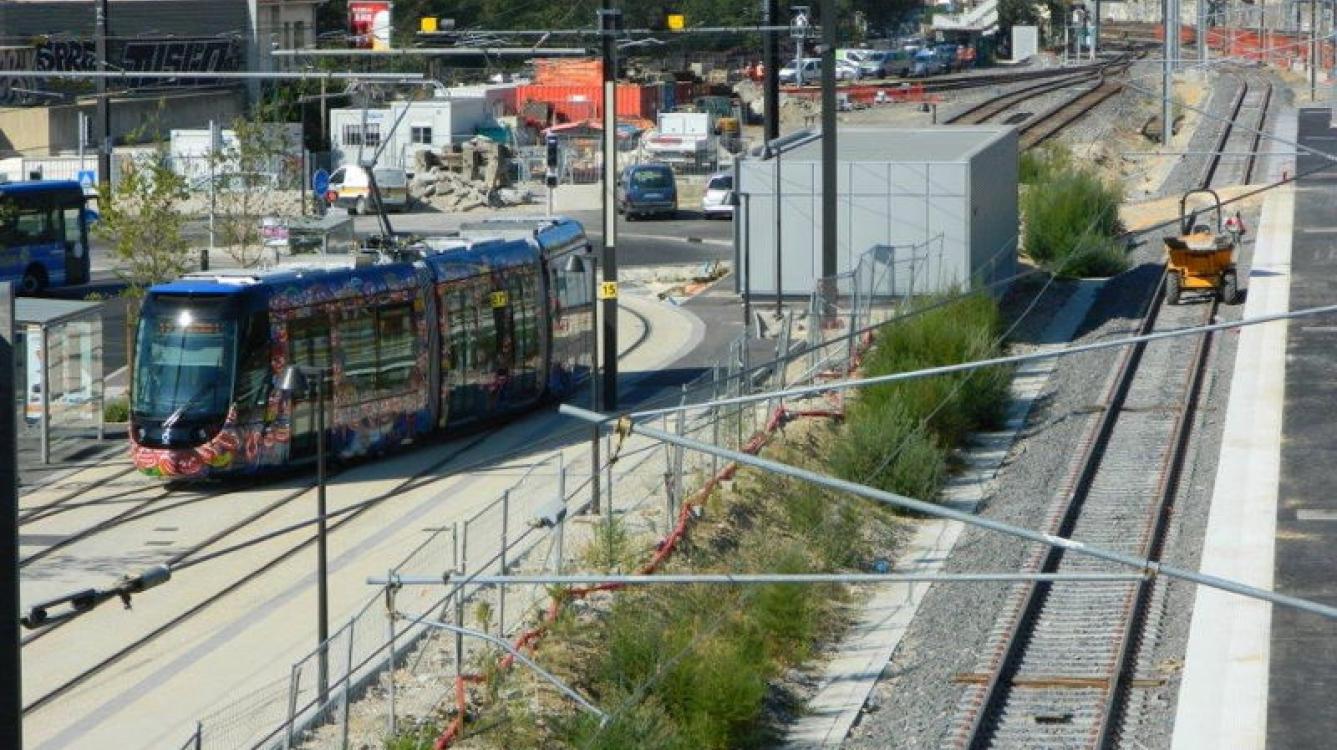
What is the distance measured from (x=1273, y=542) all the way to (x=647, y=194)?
3522 centimetres

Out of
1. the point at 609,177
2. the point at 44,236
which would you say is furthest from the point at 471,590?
the point at 44,236

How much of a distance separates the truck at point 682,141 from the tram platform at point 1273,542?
27.7 metres

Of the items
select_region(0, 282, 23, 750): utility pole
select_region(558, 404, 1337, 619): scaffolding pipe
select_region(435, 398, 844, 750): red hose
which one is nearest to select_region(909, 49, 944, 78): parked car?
select_region(435, 398, 844, 750): red hose

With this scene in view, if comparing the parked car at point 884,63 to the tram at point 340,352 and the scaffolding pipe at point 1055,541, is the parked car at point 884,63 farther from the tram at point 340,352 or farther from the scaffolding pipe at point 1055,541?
the scaffolding pipe at point 1055,541

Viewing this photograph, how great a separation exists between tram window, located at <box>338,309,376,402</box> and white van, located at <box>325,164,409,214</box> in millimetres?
30605

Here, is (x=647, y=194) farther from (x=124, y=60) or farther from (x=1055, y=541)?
(x=1055, y=541)

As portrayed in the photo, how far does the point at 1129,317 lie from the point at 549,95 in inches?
1638

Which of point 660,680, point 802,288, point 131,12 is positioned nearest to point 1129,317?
point 802,288

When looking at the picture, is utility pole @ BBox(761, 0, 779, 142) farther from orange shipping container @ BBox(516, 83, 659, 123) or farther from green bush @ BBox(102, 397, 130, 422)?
orange shipping container @ BBox(516, 83, 659, 123)

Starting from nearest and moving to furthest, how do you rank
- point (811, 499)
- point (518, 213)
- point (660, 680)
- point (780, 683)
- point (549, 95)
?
1. point (660, 680)
2. point (780, 683)
3. point (811, 499)
4. point (518, 213)
5. point (549, 95)

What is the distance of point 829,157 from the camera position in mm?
33969

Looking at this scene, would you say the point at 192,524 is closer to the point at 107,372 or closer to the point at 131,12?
the point at 107,372

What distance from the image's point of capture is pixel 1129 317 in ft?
122

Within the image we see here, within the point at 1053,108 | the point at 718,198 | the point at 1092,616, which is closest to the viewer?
the point at 1092,616
